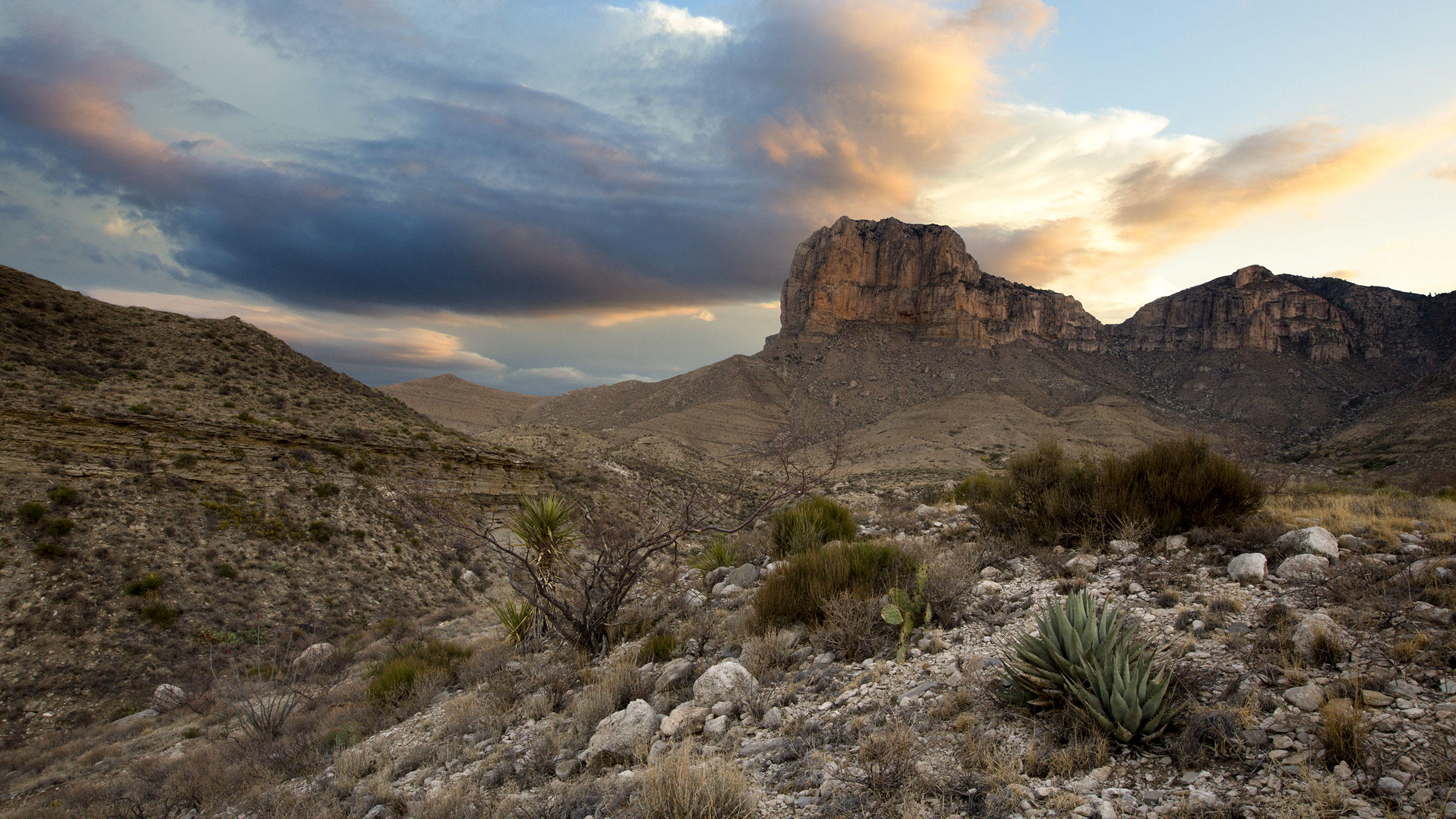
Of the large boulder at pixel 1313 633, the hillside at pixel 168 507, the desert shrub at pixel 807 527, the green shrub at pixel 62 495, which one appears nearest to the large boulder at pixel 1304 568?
the large boulder at pixel 1313 633

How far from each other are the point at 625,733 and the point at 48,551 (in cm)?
1645

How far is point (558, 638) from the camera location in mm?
7613

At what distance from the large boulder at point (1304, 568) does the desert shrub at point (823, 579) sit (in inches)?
125

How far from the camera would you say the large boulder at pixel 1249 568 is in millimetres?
5137

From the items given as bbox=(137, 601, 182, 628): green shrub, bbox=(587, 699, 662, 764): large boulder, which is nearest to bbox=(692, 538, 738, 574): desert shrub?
bbox=(587, 699, 662, 764): large boulder

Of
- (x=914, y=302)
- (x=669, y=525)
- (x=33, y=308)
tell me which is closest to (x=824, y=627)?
(x=669, y=525)

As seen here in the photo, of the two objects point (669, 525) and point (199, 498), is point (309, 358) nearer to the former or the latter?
point (199, 498)

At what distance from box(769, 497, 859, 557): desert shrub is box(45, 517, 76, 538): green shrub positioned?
53.1 ft

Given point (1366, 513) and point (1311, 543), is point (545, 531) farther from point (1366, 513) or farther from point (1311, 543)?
point (1366, 513)

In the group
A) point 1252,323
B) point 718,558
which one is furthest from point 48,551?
point 1252,323

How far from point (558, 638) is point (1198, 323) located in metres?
135

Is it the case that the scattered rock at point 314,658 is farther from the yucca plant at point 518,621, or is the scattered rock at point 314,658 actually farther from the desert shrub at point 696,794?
the desert shrub at point 696,794

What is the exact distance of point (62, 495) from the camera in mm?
13922

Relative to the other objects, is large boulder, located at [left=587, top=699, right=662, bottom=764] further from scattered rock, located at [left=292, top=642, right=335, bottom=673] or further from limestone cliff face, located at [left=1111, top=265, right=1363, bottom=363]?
limestone cliff face, located at [left=1111, top=265, right=1363, bottom=363]
